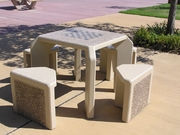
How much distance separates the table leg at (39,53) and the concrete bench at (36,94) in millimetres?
566

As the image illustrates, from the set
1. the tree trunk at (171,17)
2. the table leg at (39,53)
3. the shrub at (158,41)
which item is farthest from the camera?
the tree trunk at (171,17)

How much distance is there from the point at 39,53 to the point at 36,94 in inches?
42.3

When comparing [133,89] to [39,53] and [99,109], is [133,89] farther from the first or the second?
[39,53]

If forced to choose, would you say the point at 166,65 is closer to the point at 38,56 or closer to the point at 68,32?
the point at 68,32

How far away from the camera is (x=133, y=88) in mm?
3418

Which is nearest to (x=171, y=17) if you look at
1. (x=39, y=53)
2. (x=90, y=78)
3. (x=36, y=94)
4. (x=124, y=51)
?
(x=124, y=51)

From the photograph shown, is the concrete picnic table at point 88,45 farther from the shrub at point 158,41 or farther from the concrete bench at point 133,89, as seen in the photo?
the shrub at point 158,41

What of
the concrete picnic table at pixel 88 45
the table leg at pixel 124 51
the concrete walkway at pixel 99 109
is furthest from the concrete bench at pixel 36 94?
the table leg at pixel 124 51

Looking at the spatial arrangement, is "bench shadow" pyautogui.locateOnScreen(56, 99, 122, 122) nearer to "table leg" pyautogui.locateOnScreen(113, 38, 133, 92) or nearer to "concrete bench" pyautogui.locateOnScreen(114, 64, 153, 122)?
"concrete bench" pyautogui.locateOnScreen(114, 64, 153, 122)

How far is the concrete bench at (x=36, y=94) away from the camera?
125 inches

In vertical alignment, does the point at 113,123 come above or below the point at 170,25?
below

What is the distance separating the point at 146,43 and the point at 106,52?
2.96 metres

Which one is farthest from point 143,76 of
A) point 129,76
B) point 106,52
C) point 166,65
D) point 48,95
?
point 166,65

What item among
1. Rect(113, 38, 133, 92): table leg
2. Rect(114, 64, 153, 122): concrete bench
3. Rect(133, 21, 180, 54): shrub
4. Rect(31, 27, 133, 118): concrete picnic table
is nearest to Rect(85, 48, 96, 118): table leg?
Rect(31, 27, 133, 118): concrete picnic table
